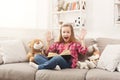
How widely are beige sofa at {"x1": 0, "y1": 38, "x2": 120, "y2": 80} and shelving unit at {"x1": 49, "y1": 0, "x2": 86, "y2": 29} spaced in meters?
0.67

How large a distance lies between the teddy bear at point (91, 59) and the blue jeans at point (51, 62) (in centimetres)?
18

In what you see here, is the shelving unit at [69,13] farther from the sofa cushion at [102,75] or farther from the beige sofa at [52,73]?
the sofa cushion at [102,75]

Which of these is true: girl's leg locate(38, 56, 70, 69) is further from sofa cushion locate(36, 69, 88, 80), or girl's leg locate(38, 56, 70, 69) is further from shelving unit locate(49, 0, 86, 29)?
shelving unit locate(49, 0, 86, 29)

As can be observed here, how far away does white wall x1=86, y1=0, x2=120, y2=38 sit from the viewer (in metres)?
3.42

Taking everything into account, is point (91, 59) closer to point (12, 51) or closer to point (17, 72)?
point (17, 72)

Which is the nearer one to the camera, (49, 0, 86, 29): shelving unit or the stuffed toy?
the stuffed toy

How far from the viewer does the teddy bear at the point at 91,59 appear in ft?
9.57

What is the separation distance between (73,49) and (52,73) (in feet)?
1.95

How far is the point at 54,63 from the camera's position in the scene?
111 inches

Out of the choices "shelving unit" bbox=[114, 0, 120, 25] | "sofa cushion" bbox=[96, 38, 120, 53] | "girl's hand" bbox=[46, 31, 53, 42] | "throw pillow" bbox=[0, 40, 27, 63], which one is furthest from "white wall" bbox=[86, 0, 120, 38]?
"throw pillow" bbox=[0, 40, 27, 63]

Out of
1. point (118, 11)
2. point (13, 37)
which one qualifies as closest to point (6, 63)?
point (13, 37)

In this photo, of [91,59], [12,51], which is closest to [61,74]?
[91,59]

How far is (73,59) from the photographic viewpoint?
304cm

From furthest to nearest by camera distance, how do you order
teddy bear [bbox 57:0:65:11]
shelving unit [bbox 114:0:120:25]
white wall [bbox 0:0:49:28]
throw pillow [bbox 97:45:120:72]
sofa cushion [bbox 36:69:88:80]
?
white wall [bbox 0:0:49:28]
teddy bear [bbox 57:0:65:11]
shelving unit [bbox 114:0:120:25]
throw pillow [bbox 97:45:120:72]
sofa cushion [bbox 36:69:88:80]
